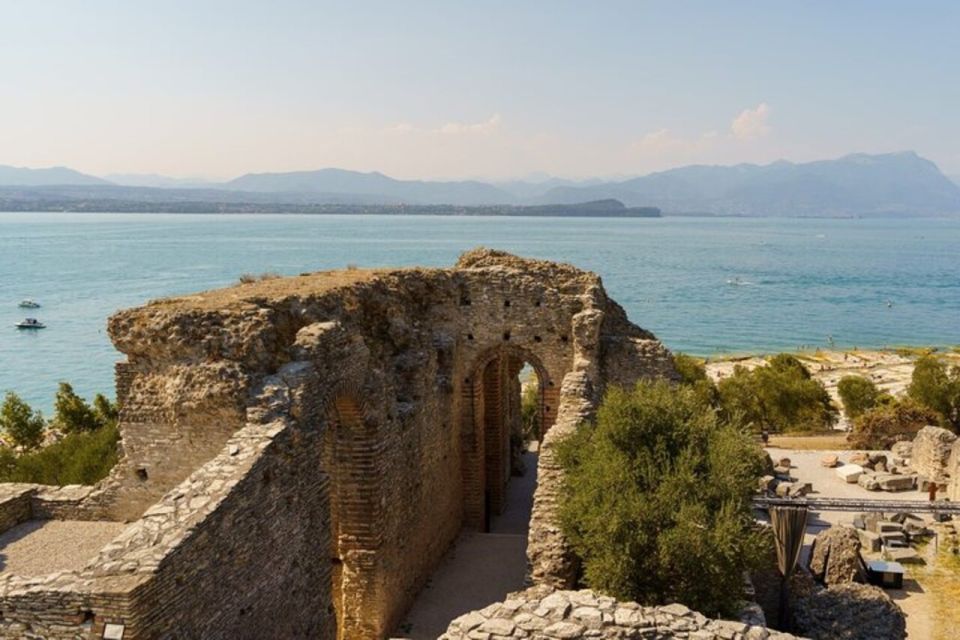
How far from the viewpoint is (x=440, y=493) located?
1527cm

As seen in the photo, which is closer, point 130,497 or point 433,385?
point 130,497

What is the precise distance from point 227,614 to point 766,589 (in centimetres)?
930

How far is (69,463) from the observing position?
62.3ft

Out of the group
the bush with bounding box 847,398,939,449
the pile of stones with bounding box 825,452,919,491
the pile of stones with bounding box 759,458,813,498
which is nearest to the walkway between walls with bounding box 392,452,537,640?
the pile of stones with bounding box 759,458,813,498

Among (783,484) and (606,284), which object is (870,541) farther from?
(606,284)

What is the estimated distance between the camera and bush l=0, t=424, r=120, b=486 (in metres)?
17.9

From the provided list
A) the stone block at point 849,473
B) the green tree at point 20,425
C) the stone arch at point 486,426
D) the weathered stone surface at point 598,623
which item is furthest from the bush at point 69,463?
the stone block at point 849,473

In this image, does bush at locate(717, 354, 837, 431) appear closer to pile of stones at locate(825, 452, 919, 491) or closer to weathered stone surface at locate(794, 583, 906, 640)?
pile of stones at locate(825, 452, 919, 491)

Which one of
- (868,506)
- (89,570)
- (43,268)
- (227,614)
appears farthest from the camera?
(43,268)

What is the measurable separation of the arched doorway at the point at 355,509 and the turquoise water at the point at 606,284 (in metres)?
40.8

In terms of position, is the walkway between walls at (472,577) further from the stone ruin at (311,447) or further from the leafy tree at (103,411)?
the leafy tree at (103,411)

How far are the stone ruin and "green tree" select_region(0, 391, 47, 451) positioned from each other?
19.0m

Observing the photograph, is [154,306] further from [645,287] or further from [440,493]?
[645,287]

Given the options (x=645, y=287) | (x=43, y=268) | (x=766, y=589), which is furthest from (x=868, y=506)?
(x=43, y=268)
